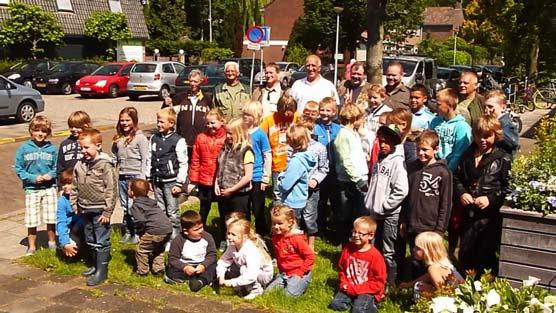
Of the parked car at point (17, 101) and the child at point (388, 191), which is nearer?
the child at point (388, 191)

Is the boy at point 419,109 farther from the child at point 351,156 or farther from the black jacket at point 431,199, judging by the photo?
the black jacket at point 431,199

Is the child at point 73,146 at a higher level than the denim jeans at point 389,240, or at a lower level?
higher

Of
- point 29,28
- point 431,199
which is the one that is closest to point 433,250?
point 431,199

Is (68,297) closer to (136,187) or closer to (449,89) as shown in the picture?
(136,187)

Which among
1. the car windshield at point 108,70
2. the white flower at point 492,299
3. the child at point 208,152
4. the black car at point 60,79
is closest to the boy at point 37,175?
the child at point 208,152

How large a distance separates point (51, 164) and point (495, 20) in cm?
2813

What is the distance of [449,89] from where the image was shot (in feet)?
20.0

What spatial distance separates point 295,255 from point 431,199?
135cm

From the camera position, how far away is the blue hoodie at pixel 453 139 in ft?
19.5

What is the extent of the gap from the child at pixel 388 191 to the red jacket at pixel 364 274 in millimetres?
437

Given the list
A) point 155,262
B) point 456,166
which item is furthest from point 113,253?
point 456,166

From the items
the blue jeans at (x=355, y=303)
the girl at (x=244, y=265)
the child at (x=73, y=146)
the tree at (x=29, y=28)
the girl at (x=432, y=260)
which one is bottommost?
the blue jeans at (x=355, y=303)

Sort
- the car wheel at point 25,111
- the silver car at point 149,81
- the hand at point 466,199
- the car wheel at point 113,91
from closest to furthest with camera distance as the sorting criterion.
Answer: the hand at point 466,199 → the car wheel at point 25,111 → the silver car at point 149,81 → the car wheel at point 113,91

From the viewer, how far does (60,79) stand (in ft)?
93.9
